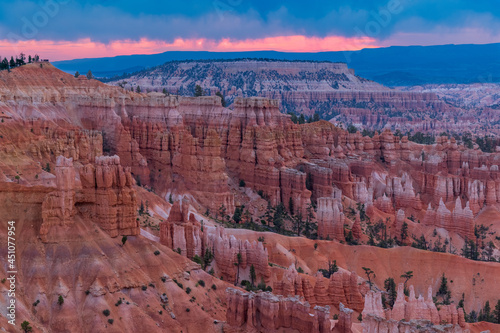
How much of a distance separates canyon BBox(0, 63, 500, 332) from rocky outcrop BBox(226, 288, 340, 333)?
9 cm

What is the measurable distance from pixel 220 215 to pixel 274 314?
111 ft

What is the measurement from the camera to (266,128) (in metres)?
84.1

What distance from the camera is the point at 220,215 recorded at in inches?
2879

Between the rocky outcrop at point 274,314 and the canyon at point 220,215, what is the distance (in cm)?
9

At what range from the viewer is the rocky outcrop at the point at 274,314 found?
39281mm

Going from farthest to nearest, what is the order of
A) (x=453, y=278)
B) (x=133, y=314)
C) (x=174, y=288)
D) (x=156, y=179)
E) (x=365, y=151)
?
(x=365, y=151) → (x=156, y=179) → (x=453, y=278) → (x=174, y=288) → (x=133, y=314)

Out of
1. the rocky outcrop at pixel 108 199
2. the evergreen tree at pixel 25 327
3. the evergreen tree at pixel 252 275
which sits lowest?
the evergreen tree at pixel 252 275

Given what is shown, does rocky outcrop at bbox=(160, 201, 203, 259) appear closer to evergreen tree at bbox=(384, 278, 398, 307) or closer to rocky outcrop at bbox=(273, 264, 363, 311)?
rocky outcrop at bbox=(273, 264, 363, 311)

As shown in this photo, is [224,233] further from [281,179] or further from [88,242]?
[281,179]

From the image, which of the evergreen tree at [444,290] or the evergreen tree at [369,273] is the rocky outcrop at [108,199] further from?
the evergreen tree at [444,290]

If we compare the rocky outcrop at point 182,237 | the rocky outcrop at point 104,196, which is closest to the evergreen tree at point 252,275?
the rocky outcrop at point 182,237

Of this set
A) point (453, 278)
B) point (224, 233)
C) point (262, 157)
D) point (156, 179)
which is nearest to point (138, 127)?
point (156, 179)

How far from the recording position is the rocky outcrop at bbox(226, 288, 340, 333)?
129ft

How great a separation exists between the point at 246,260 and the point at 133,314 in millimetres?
18268
